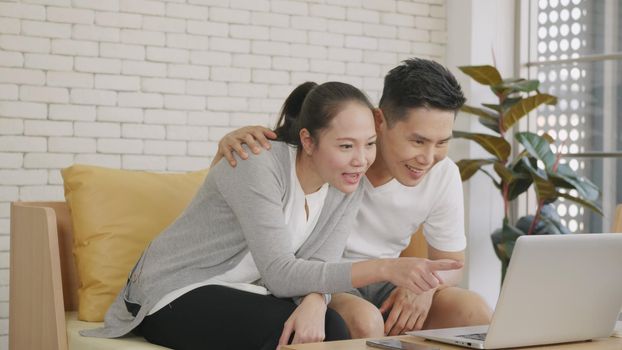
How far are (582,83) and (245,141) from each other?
127 inches

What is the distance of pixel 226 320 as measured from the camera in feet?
7.48

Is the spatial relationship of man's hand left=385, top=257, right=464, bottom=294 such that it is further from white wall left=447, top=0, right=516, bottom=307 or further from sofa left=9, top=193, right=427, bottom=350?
white wall left=447, top=0, right=516, bottom=307

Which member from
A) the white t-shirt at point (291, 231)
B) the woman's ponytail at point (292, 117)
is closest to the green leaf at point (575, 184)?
the woman's ponytail at point (292, 117)

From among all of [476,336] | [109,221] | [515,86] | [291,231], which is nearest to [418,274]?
[476,336]

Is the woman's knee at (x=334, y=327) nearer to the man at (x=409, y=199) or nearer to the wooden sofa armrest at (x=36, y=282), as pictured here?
the man at (x=409, y=199)

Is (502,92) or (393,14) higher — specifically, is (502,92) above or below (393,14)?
below

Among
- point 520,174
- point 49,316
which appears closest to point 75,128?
point 49,316

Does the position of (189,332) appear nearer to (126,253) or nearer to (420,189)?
(126,253)

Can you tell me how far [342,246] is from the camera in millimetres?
2520

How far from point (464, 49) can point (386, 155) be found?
2.78 metres

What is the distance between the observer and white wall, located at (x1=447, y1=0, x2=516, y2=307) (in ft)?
17.2

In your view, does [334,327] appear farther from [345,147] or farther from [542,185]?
[542,185]

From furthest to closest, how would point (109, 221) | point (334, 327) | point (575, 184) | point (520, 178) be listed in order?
point (520, 178) → point (575, 184) → point (109, 221) → point (334, 327)

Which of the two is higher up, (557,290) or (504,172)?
(504,172)
